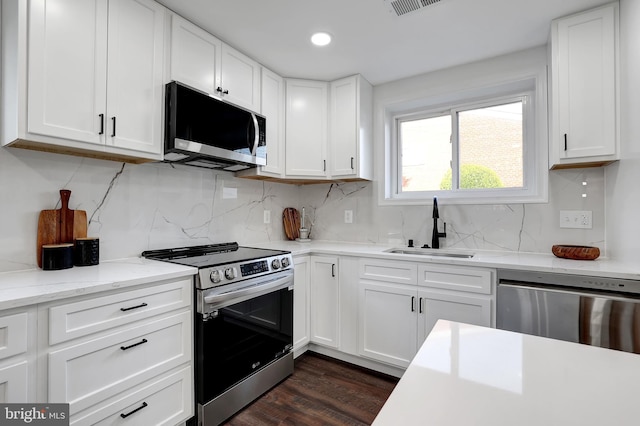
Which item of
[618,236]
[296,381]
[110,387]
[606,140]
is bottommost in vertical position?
[296,381]

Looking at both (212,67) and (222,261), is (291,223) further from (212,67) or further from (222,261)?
(212,67)

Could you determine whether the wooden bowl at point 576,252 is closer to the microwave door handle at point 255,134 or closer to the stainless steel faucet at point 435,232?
the stainless steel faucet at point 435,232

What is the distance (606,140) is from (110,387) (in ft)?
9.57

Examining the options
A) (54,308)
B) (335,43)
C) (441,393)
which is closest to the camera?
(441,393)

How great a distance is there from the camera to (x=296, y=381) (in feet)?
7.51

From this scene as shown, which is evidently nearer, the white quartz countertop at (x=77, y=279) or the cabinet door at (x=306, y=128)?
the white quartz countertop at (x=77, y=279)

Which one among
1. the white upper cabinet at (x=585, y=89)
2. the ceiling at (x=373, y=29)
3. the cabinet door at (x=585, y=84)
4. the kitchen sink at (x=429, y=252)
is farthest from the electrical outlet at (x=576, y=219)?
the ceiling at (x=373, y=29)

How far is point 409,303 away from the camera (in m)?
2.23

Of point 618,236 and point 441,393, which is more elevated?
point 618,236

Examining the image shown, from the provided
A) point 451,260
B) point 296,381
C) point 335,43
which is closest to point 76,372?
point 296,381

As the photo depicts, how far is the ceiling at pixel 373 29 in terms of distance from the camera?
1.88 meters

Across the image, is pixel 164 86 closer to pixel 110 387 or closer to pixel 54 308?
pixel 54 308

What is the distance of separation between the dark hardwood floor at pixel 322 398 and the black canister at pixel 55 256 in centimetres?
126

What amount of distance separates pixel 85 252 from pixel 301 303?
148 centimetres
